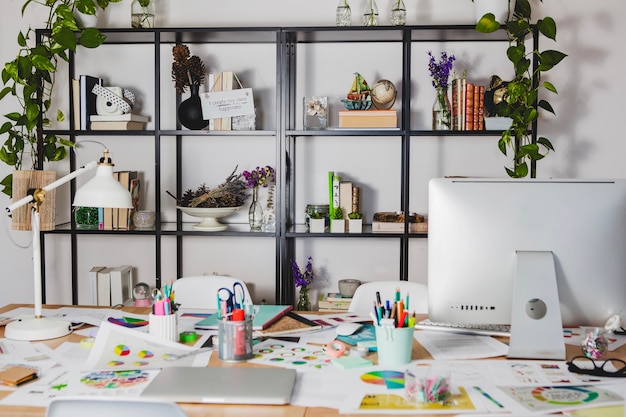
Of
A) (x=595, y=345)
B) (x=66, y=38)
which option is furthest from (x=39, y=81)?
(x=595, y=345)

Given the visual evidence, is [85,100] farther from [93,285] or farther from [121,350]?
[121,350]

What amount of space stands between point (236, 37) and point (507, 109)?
54.4 inches

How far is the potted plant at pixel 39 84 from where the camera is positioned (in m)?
3.26

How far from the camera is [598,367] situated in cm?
176

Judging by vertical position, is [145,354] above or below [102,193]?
below

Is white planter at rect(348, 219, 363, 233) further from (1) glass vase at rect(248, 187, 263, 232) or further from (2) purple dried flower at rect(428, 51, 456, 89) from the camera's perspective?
(2) purple dried flower at rect(428, 51, 456, 89)

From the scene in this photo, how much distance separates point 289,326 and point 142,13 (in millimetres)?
Answer: 2121

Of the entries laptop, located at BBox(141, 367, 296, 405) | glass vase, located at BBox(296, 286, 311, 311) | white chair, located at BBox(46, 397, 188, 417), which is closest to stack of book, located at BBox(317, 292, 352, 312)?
glass vase, located at BBox(296, 286, 311, 311)

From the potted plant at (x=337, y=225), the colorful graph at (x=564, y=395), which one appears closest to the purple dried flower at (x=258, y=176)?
the potted plant at (x=337, y=225)

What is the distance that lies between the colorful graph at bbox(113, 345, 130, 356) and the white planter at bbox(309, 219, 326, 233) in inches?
66.7

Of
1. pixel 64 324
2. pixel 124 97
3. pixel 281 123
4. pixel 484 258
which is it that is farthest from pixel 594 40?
pixel 64 324

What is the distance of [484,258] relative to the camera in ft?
6.07

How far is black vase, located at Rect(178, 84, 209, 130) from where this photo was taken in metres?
3.44

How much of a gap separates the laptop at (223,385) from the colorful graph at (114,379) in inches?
2.1
